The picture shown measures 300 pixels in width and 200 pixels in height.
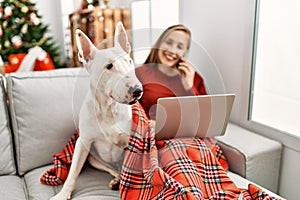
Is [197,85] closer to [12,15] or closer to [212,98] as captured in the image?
[212,98]

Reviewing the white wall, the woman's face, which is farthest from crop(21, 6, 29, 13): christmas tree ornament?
the woman's face

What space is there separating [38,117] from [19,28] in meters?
2.38

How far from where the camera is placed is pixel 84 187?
48.9 inches

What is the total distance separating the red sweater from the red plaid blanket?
0.35 feet

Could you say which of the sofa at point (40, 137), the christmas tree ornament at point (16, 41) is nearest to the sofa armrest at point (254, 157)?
the sofa at point (40, 137)

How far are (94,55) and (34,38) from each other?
9.32 ft

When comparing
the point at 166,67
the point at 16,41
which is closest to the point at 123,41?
the point at 166,67

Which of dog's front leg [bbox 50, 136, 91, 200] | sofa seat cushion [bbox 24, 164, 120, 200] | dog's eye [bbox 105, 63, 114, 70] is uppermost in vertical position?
dog's eye [bbox 105, 63, 114, 70]

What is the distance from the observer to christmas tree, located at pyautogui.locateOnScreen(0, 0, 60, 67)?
3291 mm

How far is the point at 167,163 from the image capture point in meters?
1.09

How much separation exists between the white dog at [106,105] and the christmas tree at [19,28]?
8.17 ft

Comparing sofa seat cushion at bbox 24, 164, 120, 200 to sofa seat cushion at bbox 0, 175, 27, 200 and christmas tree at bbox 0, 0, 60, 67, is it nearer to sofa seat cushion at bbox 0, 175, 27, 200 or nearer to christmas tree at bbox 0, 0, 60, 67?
sofa seat cushion at bbox 0, 175, 27, 200

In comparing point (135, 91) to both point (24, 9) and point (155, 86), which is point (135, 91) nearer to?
point (155, 86)

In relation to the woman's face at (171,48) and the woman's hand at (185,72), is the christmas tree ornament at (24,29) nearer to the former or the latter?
the woman's hand at (185,72)
